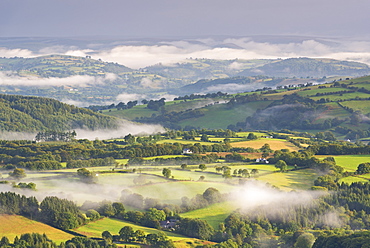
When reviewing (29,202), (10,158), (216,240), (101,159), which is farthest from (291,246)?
(10,158)

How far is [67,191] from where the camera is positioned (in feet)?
410

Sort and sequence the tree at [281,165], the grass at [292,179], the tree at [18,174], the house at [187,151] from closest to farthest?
1. the grass at [292,179]
2. the tree at [18,174]
3. the tree at [281,165]
4. the house at [187,151]

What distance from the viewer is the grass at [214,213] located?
366 feet

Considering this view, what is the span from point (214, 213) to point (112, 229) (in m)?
19.2

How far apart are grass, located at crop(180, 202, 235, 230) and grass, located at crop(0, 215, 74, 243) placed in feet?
74.5

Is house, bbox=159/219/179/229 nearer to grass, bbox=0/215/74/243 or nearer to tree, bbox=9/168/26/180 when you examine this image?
grass, bbox=0/215/74/243

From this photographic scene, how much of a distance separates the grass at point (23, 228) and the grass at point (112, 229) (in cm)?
343

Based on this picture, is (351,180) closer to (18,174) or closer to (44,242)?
(44,242)

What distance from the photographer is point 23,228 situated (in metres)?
103

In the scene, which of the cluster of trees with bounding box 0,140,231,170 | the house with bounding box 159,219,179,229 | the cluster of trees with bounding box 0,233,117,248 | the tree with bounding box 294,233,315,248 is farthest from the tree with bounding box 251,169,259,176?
the cluster of trees with bounding box 0,233,117,248

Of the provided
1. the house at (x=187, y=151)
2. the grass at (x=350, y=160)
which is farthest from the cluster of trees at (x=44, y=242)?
the house at (x=187, y=151)

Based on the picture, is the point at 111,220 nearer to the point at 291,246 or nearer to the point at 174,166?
the point at 291,246

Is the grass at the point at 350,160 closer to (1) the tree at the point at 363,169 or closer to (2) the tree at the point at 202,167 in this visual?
(1) the tree at the point at 363,169

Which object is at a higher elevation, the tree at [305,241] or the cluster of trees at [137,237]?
the cluster of trees at [137,237]
